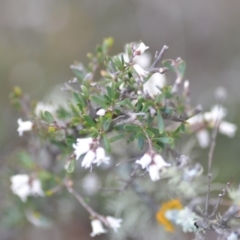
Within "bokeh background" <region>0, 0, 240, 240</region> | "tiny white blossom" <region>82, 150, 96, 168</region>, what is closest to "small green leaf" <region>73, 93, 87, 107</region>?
"tiny white blossom" <region>82, 150, 96, 168</region>

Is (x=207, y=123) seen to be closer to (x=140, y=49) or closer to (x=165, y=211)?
(x=165, y=211)

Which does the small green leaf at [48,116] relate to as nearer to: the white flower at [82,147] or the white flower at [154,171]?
the white flower at [82,147]

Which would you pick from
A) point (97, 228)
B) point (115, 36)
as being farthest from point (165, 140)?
point (115, 36)

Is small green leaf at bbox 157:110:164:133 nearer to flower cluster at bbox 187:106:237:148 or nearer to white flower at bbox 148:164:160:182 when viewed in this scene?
white flower at bbox 148:164:160:182

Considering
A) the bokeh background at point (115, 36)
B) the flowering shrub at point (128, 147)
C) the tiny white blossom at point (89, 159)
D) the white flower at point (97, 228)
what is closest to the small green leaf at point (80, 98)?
the flowering shrub at point (128, 147)

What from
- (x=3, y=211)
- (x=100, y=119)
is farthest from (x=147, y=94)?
(x=3, y=211)
